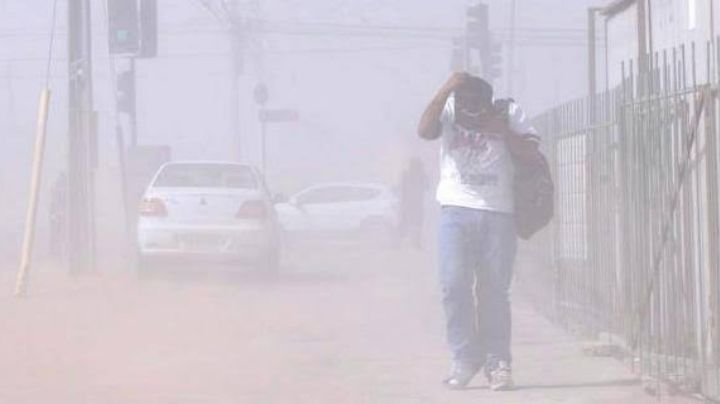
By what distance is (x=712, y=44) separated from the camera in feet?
27.3

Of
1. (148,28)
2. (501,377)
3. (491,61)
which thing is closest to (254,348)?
(501,377)

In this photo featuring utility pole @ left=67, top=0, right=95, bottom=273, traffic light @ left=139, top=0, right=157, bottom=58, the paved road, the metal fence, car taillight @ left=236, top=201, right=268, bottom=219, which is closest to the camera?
the metal fence

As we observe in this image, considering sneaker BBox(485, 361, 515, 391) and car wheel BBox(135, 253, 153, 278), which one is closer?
sneaker BBox(485, 361, 515, 391)

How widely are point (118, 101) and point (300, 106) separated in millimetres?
35318

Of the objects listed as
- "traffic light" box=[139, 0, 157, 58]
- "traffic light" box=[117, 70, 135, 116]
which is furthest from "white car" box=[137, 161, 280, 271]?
"traffic light" box=[117, 70, 135, 116]

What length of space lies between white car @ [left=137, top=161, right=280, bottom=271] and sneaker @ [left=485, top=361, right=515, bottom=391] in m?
9.81

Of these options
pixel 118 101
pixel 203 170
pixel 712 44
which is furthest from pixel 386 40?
pixel 712 44

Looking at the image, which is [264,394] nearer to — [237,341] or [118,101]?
[237,341]

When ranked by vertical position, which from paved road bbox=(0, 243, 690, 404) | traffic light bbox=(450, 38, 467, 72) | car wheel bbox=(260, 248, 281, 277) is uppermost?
traffic light bbox=(450, 38, 467, 72)

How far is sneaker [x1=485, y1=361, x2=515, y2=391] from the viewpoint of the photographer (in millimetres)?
9609

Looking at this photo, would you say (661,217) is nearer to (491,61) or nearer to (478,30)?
(478,30)

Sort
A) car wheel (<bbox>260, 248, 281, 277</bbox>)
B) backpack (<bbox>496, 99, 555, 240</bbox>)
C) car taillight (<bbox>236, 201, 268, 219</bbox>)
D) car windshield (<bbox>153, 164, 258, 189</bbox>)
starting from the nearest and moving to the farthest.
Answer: backpack (<bbox>496, 99, 555, 240</bbox>), car taillight (<bbox>236, 201, 268, 219</bbox>), car wheel (<bbox>260, 248, 281, 277</bbox>), car windshield (<bbox>153, 164, 258, 189</bbox>)

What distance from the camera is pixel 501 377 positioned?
9609 millimetres

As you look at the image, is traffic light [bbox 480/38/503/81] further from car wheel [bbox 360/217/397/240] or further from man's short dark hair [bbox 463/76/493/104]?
man's short dark hair [bbox 463/76/493/104]
